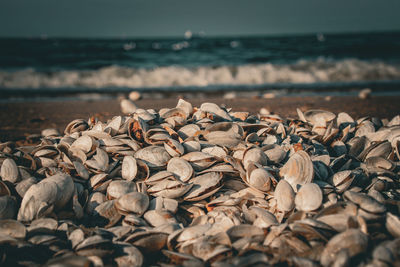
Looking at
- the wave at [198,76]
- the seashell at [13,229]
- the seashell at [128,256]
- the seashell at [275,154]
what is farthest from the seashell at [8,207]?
the wave at [198,76]

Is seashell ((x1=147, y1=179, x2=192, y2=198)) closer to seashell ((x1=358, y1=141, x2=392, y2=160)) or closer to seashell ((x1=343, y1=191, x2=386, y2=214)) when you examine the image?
seashell ((x1=343, y1=191, x2=386, y2=214))

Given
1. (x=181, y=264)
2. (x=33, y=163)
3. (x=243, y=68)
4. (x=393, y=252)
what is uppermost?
(x=243, y=68)

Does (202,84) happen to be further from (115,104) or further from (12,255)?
(12,255)

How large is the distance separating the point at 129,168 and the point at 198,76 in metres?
8.78

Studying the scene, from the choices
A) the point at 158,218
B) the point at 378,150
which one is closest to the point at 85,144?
the point at 158,218

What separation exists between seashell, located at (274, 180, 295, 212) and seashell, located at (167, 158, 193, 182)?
648 millimetres

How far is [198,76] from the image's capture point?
10.7 metres

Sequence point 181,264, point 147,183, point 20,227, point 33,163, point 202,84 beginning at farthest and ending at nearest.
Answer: point 202,84 → point 33,163 → point 147,183 → point 20,227 → point 181,264

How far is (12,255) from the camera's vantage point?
5.40ft

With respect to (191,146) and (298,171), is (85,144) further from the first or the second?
(298,171)

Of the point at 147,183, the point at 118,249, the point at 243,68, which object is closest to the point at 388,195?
the point at 147,183

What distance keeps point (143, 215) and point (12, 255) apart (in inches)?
30.8

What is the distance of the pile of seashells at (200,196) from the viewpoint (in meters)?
1.64

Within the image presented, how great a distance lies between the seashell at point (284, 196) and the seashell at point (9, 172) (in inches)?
77.0
